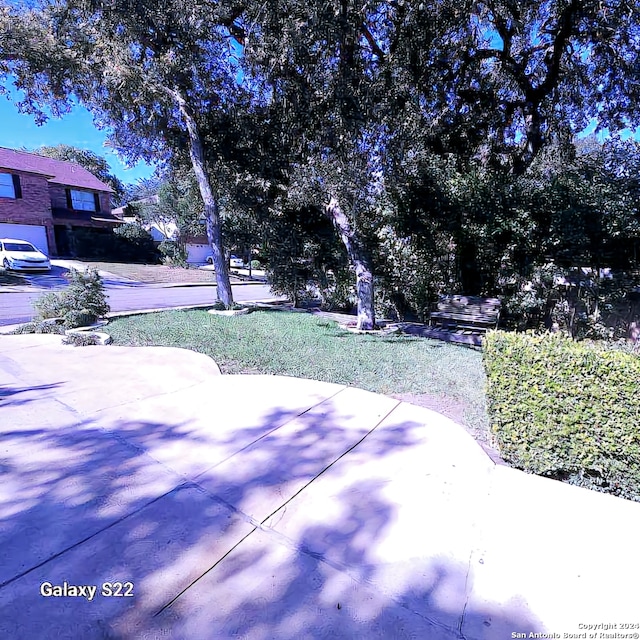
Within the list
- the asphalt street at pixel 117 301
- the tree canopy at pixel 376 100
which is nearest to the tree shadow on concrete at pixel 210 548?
the tree canopy at pixel 376 100

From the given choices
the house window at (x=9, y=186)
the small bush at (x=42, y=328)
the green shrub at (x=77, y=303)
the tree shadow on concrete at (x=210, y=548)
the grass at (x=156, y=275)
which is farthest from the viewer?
the house window at (x=9, y=186)

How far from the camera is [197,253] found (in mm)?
35750

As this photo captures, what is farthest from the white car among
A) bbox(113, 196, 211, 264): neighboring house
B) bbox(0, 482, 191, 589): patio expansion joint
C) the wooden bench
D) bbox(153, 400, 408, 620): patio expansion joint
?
bbox(153, 400, 408, 620): patio expansion joint

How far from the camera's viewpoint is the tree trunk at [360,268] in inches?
335

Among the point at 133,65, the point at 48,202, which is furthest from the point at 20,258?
the point at 133,65

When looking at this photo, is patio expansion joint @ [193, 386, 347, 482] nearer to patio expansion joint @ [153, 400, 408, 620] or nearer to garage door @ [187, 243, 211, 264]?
patio expansion joint @ [153, 400, 408, 620]

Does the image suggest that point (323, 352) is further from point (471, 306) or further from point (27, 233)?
point (27, 233)

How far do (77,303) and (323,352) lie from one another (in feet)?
17.5

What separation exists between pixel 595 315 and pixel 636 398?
6524mm

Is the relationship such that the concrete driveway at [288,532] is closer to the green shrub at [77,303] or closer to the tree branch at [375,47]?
the green shrub at [77,303]

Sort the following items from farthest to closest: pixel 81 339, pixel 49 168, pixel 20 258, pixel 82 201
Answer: pixel 82 201 → pixel 49 168 → pixel 20 258 → pixel 81 339

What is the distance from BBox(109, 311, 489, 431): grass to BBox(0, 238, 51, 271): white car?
45.3 ft

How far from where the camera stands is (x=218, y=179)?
36.7ft

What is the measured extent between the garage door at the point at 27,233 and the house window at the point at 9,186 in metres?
1.72
